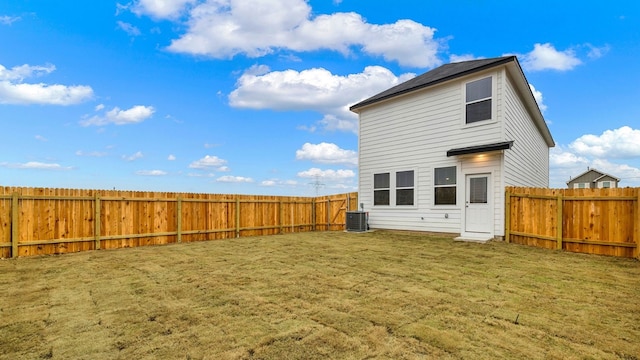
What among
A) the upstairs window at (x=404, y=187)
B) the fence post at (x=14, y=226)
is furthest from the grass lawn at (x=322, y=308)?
the upstairs window at (x=404, y=187)

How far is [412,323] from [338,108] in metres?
12.4

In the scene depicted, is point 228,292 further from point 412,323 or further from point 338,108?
point 338,108

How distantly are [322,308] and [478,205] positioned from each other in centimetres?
801

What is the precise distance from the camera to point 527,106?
490 inches

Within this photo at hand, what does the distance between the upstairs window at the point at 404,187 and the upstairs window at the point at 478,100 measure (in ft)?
9.32

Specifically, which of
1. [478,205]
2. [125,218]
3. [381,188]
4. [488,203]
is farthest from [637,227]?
[125,218]

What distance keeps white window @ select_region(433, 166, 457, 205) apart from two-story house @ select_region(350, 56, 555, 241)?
0.03 metres

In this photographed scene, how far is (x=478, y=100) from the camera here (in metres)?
9.90

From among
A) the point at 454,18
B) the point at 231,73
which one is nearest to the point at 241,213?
the point at 231,73

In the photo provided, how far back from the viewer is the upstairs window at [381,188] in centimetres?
1244

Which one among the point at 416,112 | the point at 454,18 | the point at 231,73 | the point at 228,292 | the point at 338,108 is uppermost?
the point at 454,18

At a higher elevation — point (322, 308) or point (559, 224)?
point (559, 224)

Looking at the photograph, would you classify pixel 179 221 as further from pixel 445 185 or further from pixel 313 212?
pixel 445 185

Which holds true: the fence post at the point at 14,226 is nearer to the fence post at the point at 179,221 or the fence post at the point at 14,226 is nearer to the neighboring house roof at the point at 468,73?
the fence post at the point at 179,221
